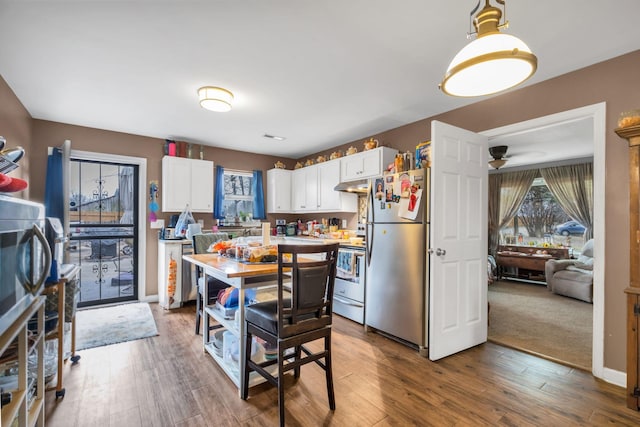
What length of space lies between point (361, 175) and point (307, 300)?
2604 millimetres

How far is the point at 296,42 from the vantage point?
81.5 inches

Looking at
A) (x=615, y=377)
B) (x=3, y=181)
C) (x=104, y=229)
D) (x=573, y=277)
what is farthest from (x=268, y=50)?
(x=573, y=277)

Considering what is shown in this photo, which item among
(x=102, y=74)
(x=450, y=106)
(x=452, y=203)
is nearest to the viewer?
(x=102, y=74)

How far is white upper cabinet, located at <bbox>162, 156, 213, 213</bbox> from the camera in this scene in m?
4.31

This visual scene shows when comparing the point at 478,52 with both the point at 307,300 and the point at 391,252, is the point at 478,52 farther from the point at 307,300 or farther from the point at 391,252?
the point at 391,252

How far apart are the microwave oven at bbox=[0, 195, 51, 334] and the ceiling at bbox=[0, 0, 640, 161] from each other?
1289 millimetres

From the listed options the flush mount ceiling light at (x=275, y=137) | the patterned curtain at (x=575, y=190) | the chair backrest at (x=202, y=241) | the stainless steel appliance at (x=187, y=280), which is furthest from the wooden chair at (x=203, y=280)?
the patterned curtain at (x=575, y=190)

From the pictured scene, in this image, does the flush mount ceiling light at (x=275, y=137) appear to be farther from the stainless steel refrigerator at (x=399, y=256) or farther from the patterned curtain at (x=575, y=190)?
the patterned curtain at (x=575, y=190)

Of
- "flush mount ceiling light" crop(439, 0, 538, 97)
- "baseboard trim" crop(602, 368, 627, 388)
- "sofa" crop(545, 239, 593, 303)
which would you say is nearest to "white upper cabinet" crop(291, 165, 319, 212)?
"flush mount ceiling light" crop(439, 0, 538, 97)

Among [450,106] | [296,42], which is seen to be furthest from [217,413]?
[450,106]

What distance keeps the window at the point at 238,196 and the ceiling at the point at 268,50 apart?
6.26 ft

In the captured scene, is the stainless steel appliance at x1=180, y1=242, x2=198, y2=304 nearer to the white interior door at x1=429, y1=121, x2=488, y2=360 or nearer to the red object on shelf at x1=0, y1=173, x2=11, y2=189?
the red object on shelf at x1=0, y1=173, x2=11, y2=189

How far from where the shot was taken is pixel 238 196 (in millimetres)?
5332

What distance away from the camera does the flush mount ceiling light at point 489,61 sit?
113 centimetres
